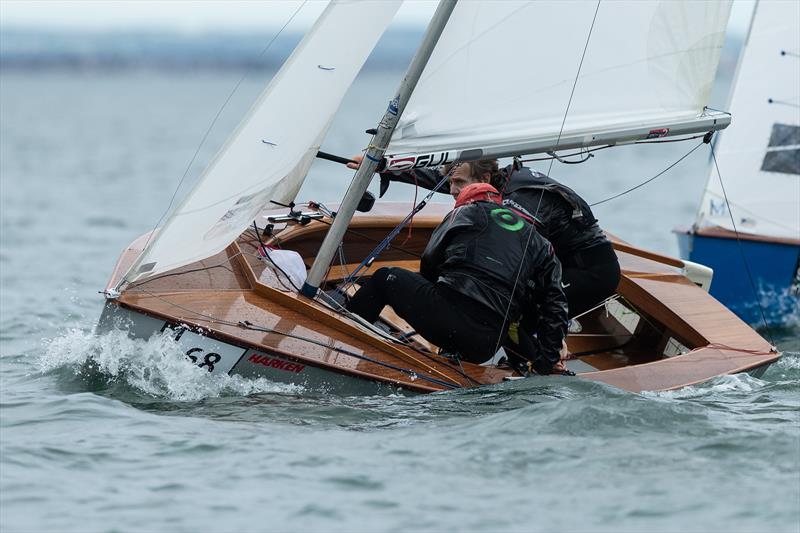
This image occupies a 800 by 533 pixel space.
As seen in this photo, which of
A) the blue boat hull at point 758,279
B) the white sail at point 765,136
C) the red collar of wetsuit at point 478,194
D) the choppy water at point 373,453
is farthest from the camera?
the white sail at point 765,136

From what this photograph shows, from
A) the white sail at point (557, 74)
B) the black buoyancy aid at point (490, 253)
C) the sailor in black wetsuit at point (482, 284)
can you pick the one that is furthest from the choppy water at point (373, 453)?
the white sail at point (557, 74)

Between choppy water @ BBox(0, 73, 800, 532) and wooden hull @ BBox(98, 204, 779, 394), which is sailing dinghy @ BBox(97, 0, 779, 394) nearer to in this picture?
wooden hull @ BBox(98, 204, 779, 394)

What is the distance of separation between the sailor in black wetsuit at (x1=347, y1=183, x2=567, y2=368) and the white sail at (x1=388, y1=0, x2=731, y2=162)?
31 cm

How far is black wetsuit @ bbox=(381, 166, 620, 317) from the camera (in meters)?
5.46

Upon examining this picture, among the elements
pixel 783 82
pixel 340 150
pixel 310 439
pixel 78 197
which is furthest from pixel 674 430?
pixel 340 150

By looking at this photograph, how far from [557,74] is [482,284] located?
1.01 meters

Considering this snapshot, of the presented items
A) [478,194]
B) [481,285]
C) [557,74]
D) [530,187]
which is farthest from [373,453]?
[557,74]

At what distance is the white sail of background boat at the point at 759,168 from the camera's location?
27.4ft

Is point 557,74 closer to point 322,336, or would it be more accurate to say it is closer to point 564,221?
point 564,221

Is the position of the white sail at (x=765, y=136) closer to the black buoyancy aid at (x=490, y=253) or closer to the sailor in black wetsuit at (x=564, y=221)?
the sailor in black wetsuit at (x=564, y=221)

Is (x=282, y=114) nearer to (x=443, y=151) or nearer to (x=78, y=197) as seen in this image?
(x=443, y=151)

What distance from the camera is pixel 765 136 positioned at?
880 cm

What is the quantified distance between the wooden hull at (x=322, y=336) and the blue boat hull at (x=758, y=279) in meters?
2.20

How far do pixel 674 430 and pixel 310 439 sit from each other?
1351mm
